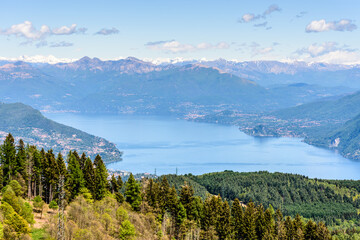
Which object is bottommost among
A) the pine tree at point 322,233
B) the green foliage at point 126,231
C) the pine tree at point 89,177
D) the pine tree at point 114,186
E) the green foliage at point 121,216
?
the pine tree at point 322,233

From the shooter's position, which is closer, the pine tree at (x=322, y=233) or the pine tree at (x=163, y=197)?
the pine tree at (x=163, y=197)

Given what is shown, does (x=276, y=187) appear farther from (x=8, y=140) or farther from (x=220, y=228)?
(x=8, y=140)

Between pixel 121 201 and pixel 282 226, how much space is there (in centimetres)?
2644

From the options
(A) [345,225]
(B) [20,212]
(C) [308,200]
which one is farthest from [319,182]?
(B) [20,212]

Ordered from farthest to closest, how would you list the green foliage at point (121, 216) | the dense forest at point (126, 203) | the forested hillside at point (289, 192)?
the forested hillside at point (289, 192) → the dense forest at point (126, 203) → the green foliage at point (121, 216)

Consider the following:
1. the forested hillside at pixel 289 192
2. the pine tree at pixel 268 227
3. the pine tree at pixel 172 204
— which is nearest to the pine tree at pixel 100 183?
the pine tree at pixel 172 204

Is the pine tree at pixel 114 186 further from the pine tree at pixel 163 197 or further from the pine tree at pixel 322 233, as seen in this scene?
the pine tree at pixel 322 233

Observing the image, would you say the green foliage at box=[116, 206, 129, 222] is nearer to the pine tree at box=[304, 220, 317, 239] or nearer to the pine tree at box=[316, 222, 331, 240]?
the pine tree at box=[304, 220, 317, 239]

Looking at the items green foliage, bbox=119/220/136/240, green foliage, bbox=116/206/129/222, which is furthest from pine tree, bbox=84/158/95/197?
green foliage, bbox=119/220/136/240

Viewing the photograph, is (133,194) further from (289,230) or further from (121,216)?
(289,230)

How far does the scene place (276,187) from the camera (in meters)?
116

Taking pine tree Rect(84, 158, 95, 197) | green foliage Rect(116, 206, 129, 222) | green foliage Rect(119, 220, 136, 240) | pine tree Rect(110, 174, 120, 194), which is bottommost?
green foliage Rect(119, 220, 136, 240)

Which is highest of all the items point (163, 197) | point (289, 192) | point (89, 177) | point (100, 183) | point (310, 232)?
point (89, 177)

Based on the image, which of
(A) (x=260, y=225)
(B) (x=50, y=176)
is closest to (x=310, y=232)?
(A) (x=260, y=225)
